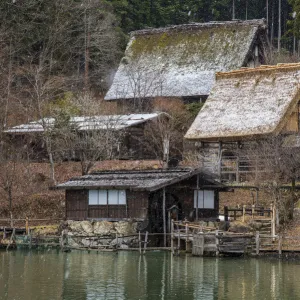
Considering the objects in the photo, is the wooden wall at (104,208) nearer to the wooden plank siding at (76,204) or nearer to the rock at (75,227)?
the wooden plank siding at (76,204)

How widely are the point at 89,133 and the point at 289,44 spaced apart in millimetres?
32916

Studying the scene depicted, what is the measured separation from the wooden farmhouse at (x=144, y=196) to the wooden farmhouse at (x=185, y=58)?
1520 centimetres

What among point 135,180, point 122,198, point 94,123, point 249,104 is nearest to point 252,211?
point 135,180

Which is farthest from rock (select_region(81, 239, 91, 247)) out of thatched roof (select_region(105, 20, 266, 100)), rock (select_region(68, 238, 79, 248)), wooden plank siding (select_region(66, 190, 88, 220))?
thatched roof (select_region(105, 20, 266, 100))

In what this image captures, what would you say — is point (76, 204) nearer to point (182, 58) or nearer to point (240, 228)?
point (240, 228)

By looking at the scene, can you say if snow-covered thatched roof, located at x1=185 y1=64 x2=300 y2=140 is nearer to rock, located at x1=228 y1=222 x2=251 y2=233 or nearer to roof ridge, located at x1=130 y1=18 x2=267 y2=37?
rock, located at x1=228 y1=222 x2=251 y2=233

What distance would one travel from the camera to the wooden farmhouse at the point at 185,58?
6025 cm

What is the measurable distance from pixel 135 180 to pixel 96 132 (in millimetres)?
9911

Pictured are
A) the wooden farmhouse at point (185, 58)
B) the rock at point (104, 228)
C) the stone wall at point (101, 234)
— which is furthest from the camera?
the wooden farmhouse at point (185, 58)

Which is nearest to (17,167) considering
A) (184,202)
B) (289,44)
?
(184,202)

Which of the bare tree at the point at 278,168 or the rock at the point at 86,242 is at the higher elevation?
the bare tree at the point at 278,168

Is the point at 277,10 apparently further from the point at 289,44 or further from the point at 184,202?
the point at 184,202

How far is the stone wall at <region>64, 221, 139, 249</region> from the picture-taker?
41.5 m

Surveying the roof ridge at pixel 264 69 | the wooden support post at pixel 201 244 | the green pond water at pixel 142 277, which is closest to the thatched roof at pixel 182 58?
the roof ridge at pixel 264 69
